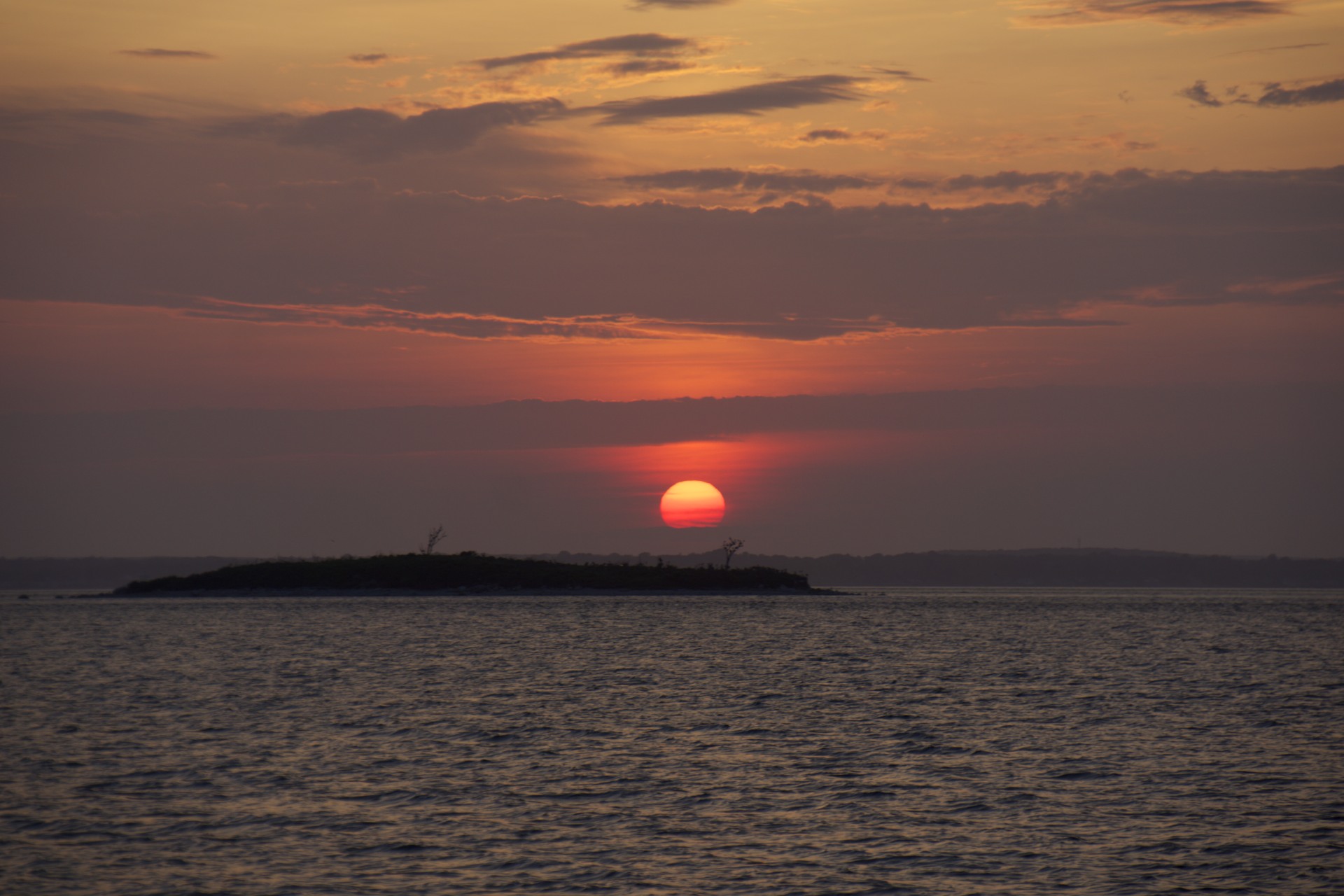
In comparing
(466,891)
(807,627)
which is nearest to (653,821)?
(466,891)

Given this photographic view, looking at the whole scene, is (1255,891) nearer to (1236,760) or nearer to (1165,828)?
(1165,828)

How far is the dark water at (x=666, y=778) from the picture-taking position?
30266 mm

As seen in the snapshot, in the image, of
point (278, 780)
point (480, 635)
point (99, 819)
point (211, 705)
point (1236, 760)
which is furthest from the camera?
point (480, 635)

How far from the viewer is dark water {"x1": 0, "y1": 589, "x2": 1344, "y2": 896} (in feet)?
99.3

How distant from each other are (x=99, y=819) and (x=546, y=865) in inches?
530

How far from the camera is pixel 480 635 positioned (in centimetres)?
13462

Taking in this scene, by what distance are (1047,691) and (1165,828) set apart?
136ft

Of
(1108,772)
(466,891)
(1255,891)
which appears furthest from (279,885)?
(1108,772)

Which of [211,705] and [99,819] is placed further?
[211,705]

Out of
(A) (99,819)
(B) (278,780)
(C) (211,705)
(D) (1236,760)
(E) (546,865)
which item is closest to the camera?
(E) (546,865)

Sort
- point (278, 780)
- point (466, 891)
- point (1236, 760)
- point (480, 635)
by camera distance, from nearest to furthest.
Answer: point (466, 891)
point (278, 780)
point (1236, 760)
point (480, 635)

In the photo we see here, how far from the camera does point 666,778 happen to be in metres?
42.9

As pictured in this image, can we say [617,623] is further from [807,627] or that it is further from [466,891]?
[466,891]

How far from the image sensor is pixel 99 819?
115 ft
